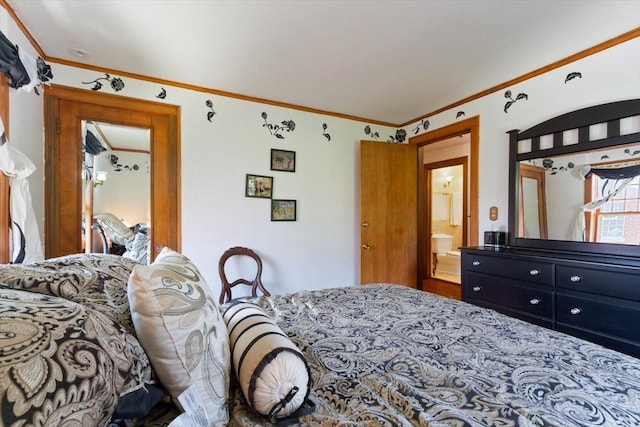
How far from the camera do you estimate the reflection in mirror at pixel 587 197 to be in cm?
204

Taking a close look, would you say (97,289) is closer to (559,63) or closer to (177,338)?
(177,338)

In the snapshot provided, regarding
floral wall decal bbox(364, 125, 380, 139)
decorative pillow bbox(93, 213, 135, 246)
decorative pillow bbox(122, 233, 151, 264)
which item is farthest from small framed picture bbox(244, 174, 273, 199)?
floral wall decal bbox(364, 125, 380, 139)

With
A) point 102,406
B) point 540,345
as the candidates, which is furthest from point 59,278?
point 540,345

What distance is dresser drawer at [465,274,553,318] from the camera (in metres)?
2.09

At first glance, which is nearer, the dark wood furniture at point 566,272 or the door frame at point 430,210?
the dark wood furniture at point 566,272

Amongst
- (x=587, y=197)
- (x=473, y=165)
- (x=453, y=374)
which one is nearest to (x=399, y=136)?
(x=473, y=165)

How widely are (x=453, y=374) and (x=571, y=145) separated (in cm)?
232

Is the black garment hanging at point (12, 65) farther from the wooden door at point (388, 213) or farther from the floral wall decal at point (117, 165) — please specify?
the wooden door at point (388, 213)

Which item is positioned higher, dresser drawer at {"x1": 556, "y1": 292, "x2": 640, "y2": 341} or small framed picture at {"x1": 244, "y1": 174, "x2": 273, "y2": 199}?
small framed picture at {"x1": 244, "y1": 174, "x2": 273, "y2": 199}

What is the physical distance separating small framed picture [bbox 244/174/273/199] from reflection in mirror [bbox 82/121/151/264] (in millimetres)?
900

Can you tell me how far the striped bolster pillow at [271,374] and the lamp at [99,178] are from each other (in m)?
2.46

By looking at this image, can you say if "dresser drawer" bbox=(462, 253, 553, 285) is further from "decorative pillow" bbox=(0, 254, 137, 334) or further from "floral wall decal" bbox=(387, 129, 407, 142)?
"decorative pillow" bbox=(0, 254, 137, 334)

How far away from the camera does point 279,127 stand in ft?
10.6

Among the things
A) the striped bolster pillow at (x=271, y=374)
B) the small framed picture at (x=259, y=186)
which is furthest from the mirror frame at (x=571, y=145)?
the striped bolster pillow at (x=271, y=374)
